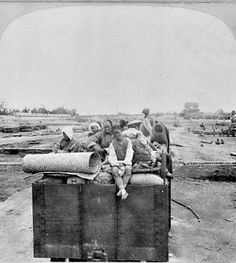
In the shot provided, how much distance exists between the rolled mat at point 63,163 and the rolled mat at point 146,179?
383 mm

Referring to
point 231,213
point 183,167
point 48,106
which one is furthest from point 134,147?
point 183,167

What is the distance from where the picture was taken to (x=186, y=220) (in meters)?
5.02

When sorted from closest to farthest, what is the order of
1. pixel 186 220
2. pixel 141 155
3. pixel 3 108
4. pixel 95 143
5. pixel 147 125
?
pixel 141 155, pixel 95 143, pixel 186 220, pixel 147 125, pixel 3 108

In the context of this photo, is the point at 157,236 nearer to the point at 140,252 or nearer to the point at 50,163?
the point at 140,252

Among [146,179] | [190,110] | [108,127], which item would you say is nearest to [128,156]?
[146,179]

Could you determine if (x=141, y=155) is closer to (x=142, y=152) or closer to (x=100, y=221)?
(x=142, y=152)

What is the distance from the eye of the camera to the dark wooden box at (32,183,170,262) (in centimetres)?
262

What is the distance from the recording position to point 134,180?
278 centimetres

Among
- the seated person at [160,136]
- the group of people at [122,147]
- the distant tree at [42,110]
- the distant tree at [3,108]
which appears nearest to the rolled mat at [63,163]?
the group of people at [122,147]

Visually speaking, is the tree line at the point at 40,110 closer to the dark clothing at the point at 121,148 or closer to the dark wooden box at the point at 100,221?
the dark clothing at the point at 121,148

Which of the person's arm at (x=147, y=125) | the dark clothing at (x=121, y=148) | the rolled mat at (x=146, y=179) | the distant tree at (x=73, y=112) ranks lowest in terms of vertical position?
the rolled mat at (x=146, y=179)

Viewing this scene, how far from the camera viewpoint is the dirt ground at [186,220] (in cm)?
380

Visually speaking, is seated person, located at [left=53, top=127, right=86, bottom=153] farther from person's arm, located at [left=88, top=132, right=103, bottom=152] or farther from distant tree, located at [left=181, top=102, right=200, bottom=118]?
distant tree, located at [left=181, top=102, right=200, bottom=118]

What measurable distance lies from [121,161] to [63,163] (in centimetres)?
59
